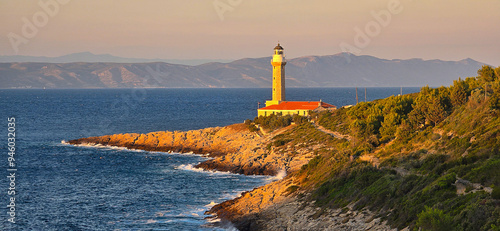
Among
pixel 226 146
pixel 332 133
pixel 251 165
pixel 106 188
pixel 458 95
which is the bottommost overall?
pixel 106 188

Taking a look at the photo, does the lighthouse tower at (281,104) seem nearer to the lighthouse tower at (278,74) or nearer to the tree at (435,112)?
the lighthouse tower at (278,74)

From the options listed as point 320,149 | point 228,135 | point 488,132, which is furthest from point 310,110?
point 488,132

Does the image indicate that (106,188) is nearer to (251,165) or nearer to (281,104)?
(251,165)

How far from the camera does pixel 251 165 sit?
5966cm

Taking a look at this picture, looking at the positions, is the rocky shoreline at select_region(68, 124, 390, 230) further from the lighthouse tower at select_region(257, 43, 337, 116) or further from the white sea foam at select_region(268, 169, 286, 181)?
the lighthouse tower at select_region(257, 43, 337, 116)

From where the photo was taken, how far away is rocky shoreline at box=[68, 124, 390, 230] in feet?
114

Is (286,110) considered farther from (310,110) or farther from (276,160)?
(276,160)

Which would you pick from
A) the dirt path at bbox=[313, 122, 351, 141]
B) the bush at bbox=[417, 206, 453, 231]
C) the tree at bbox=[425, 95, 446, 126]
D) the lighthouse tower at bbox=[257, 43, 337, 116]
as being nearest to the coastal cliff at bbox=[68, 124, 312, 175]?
the dirt path at bbox=[313, 122, 351, 141]

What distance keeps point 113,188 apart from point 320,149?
23.2 metres

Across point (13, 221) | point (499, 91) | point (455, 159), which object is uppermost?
point (499, 91)

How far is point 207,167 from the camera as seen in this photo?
61406 mm

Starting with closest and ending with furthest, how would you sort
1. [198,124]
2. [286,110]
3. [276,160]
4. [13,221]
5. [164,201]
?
[13,221] < [164,201] < [276,160] < [286,110] < [198,124]

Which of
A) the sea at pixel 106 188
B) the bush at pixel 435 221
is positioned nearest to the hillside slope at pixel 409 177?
the bush at pixel 435 221

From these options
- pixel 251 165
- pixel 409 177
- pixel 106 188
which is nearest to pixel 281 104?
pixel 251 165
